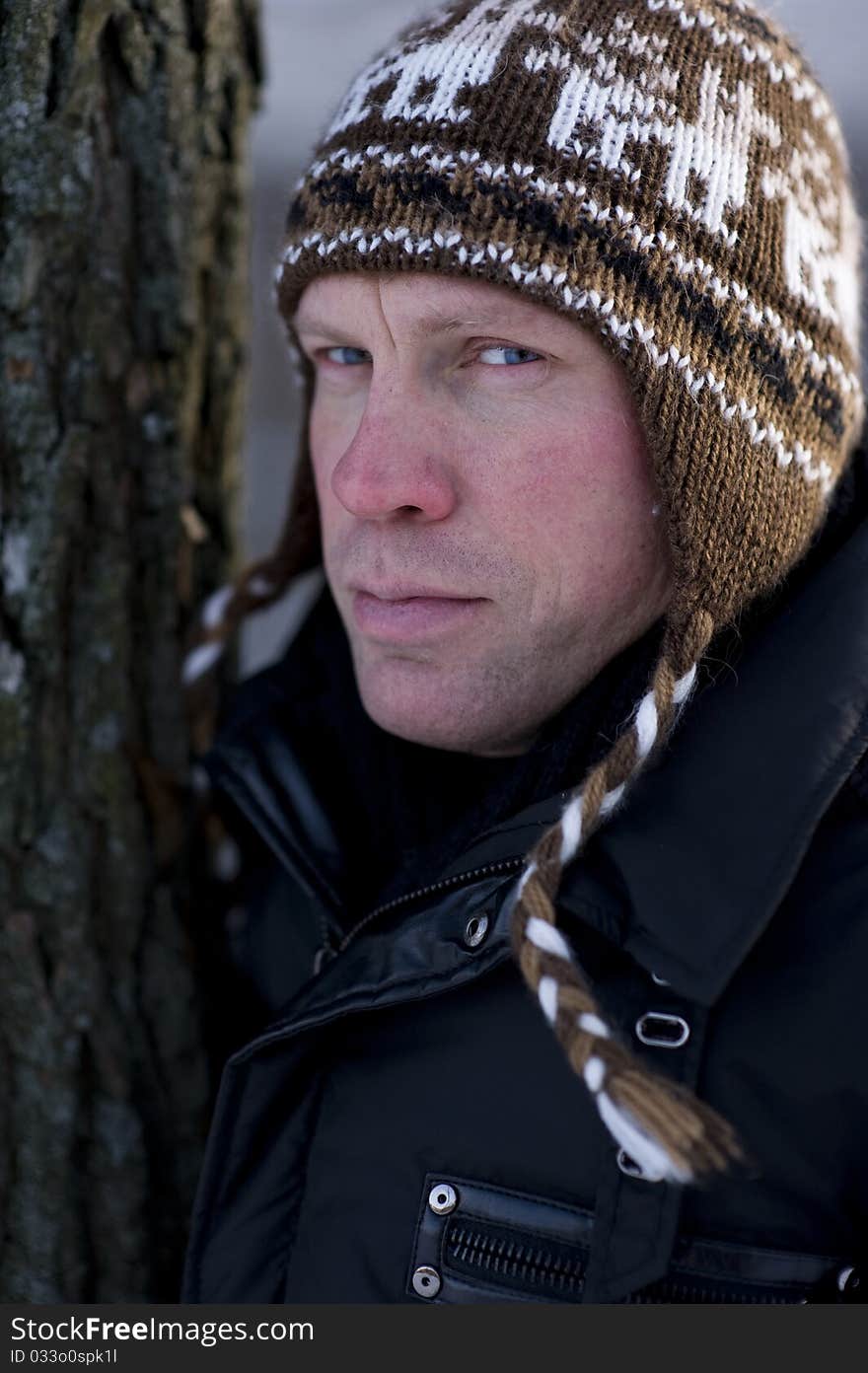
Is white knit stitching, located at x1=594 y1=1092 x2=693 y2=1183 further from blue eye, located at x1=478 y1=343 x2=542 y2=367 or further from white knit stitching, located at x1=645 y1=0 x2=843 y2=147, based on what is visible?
white knit stitching, located at x1=645 y1=0 x2=843 y2=147

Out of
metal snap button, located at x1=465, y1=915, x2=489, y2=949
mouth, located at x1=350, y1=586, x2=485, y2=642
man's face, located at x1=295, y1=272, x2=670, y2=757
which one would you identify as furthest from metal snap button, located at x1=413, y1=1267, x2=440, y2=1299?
mouth, located at x1=350, y1=586, x2=485, y2=642

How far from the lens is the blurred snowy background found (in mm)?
4449

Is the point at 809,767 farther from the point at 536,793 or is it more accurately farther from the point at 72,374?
the point at 72,374

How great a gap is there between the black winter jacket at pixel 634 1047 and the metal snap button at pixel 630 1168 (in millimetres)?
14

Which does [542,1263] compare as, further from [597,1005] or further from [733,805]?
[733,805]

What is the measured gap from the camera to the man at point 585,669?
1.25 meters

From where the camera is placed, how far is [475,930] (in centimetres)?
136

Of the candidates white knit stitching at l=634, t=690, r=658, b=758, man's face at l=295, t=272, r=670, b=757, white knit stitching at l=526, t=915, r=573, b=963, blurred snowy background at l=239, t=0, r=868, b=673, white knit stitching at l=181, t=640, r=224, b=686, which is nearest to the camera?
white knit stitching at l=526, t=915, r=573, b=963

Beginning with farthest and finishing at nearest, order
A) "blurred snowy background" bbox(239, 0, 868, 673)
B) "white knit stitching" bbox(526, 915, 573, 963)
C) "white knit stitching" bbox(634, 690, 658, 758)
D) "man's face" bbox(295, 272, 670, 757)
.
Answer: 1. "blurred snowy background" bbox(239, 0, 868, 673)
2. "man's face" bbox(295, 272, 670, 757)
3. "white knit stitching" bbox(634, 690, 658, 758)
4. "white knit stitching" bbox(526, 915, 573, 963)

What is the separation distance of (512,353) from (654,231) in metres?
0.23

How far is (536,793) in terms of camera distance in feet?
4.97

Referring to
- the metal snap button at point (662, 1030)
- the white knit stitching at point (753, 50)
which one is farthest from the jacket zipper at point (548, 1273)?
the white knit stitching at point (753, 50)

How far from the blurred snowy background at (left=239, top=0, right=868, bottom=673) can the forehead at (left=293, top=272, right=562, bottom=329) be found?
2.85 meters

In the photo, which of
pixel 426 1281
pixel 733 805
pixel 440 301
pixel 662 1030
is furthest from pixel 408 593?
pixel 426 1281
